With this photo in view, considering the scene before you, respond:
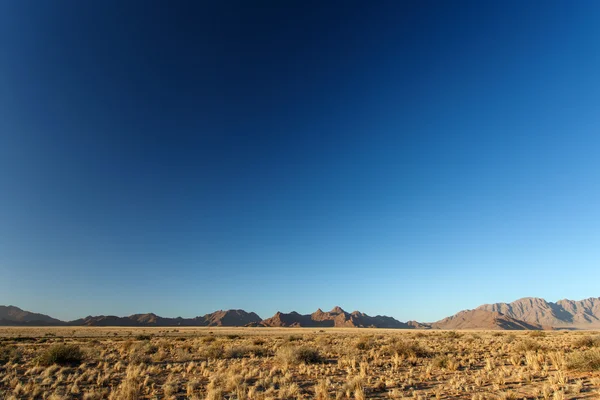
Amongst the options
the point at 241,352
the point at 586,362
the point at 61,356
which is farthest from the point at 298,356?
the point at 586,362

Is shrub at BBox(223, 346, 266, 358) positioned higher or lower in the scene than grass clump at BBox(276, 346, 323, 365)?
lower

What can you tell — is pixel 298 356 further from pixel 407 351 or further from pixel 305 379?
pixel 407 351

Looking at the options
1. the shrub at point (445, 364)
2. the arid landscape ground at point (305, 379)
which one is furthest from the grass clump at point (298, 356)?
the shrub at point (445, 364)

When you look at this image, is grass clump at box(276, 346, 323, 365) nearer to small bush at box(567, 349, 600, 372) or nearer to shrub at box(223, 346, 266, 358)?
shrub at box(223, 346, 266, 358)

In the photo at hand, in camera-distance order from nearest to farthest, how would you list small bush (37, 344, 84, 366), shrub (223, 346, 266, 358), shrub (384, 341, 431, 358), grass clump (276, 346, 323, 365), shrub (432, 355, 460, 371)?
shrub (432, 355, 460, 371), small bush (37, 344, 84, 366), grass clump (276, 346, 323, 365), shrub (384, 341, 431, 358), shrub (223, 346, 266, 358)

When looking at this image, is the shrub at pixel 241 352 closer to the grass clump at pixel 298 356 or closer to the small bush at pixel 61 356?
the grass clump at pixel 298 356

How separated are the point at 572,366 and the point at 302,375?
12.1m

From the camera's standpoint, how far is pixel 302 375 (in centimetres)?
1513

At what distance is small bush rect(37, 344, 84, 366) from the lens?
17.4 metres

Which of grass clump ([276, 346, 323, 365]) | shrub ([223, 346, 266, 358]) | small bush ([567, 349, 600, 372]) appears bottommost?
shrub ([223, 346, 266, 358])

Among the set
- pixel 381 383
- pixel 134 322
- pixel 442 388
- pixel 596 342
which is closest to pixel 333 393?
pixel 381 383

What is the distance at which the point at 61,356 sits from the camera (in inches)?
703

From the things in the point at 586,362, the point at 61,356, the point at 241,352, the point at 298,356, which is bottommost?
the point at 241,352

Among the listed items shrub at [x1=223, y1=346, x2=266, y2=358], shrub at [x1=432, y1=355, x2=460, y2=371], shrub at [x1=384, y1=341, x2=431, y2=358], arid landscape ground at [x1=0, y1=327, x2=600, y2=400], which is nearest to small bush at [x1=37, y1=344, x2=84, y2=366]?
arid landscape ground at [x1=0, y1=327, x2=600, y2=400]
